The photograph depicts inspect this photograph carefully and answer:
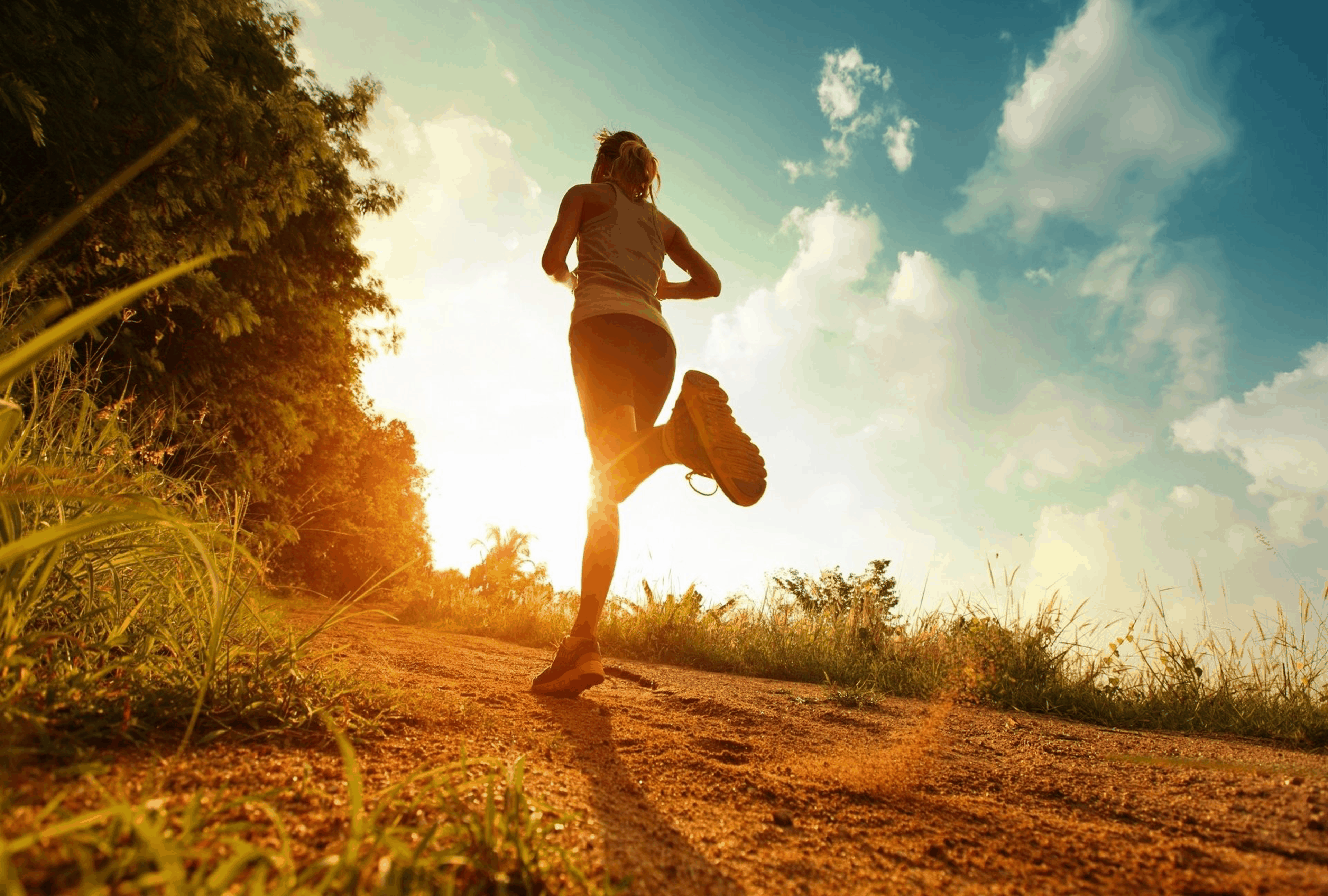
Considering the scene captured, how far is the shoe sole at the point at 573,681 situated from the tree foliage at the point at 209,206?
81.3 inches

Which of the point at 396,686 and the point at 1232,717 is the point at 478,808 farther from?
the point at 1232,717

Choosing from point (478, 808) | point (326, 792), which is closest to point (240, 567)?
point (326, 792)

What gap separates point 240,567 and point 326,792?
258 cm

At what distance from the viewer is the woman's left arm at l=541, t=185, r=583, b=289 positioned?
2705mm

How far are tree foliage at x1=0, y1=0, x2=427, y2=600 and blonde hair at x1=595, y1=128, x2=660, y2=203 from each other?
2484mm

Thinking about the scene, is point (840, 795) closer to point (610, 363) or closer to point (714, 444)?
point (714, 444)

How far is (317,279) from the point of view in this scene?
29.2 ft

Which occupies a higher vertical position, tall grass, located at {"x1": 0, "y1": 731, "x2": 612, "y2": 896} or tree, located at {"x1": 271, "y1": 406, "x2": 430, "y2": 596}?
tree, located at {"x1": 271, "y1": 406, "x2": 430, "y2": 596}

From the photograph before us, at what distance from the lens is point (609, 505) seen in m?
2.36

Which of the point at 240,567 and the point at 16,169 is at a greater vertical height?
the point at 16,169

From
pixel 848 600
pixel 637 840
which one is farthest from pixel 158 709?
pixel 848 600

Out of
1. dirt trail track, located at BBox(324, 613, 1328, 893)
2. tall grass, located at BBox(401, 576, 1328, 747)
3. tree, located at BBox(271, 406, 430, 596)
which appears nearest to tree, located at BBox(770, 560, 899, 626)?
tall grass, located at BBox(401, 576, 1328, 747)

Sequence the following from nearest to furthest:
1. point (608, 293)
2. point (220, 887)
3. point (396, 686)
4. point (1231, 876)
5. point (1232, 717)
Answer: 1. point (220, 887)
2. point (1231, 876)
3. point (396, 686)
4. point (608, 293)
5. point (1232, 717)

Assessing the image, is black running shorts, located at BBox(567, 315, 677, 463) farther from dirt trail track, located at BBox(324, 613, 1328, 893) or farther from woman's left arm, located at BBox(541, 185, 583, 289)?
dirt trail track, located at BBox(324, 613, 1328, 893)
